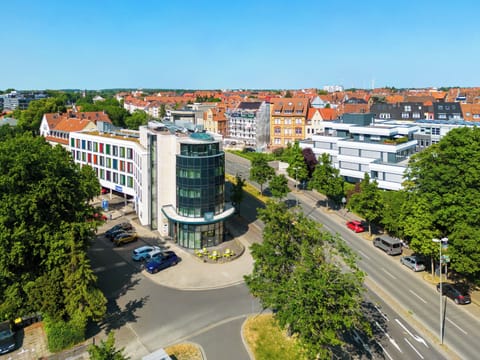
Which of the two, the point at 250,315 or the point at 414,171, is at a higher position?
the point at 414,171

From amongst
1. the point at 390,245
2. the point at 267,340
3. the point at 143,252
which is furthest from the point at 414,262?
the point at 143,252

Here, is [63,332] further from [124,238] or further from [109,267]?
[124,238]

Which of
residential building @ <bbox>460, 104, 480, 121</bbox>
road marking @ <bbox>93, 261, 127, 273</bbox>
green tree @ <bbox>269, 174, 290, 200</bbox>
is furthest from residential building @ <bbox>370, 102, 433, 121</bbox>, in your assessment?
road marking @ <bbox>93, 261, 127, 273</bbox>

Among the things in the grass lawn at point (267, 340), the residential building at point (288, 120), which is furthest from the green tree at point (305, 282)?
the residential building at point (288, 120)

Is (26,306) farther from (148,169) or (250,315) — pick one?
(148,169)

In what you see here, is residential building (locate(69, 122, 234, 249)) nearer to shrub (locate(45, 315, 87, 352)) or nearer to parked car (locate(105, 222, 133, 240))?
parked car (locate(105, 222, 133, 240))

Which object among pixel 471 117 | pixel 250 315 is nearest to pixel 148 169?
pixel 250 315
